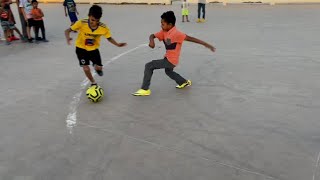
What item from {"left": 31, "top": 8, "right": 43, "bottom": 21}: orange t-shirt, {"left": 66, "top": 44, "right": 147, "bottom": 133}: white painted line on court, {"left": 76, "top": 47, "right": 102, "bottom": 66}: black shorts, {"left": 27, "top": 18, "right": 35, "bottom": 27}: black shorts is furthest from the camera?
{"left": 27, "top": 18, "right": 35, "bottom": 27}: black shorts

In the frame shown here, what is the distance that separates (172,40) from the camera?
6.77 metres

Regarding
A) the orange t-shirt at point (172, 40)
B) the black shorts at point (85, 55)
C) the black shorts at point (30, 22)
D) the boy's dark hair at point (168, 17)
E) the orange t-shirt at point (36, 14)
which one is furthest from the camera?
the black shorts at point (30, 22)

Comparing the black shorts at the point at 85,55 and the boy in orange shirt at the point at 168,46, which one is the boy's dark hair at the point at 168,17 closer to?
the boy in orange shirt at the point at 168,46

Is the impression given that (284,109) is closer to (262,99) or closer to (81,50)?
(262,99)

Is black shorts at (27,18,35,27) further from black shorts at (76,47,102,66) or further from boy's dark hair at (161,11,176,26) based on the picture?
boy's dark hair at (161,11,176,26)

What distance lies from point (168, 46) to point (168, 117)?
1590 mm

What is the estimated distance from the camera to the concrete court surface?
4.55 meters

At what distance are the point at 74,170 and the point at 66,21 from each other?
1464cm

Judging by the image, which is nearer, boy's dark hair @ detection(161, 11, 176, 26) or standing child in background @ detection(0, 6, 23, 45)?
boy's dark hair @ detection(161, 11, 176, 26)

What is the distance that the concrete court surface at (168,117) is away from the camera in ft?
14.9

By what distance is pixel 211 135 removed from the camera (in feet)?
17.6

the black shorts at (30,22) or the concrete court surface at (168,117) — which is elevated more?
the black shorts at (30,22)

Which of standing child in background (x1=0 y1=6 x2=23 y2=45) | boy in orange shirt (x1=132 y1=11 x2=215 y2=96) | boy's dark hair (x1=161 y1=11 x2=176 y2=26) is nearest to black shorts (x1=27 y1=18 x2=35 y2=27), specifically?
standing child in background (x1=0 y1=6 x2=23 y2=45)

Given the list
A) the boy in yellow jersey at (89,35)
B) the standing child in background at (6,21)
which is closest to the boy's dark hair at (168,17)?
the boy in yellow jersey at (89,35)
